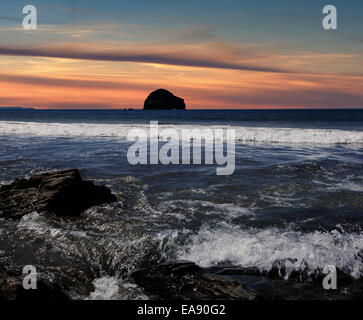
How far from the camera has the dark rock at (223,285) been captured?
5145 millimetres

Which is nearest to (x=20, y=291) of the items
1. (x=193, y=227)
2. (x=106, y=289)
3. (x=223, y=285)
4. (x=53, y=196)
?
(x=106, y=289)

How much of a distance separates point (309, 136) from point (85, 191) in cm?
2353

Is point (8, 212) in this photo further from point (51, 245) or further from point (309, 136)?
point (309, 136)

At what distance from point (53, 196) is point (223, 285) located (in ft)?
18.9

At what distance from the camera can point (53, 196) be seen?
917 cm

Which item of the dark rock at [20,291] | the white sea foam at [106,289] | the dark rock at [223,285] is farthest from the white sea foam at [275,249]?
the dark rock at [20,291]

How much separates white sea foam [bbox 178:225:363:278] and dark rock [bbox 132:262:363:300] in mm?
399

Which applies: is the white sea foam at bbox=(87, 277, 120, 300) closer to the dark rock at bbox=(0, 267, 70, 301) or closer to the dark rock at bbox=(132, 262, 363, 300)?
the dark rock at bbox=(132, 262, 363, 300)

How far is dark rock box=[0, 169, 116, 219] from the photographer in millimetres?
9102

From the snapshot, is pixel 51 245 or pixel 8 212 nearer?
pixel 51 245

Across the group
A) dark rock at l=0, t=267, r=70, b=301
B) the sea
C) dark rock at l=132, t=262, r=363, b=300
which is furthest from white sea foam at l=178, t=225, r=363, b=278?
dark rock at l=0, t=267, r=70, b=301

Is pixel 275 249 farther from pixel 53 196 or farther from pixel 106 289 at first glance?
pixel 53 196

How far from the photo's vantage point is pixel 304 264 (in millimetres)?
6137
